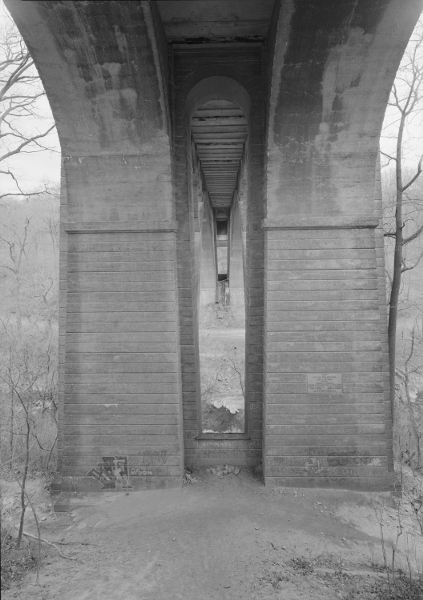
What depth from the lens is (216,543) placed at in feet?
15.0

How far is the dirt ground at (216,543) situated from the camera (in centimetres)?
381

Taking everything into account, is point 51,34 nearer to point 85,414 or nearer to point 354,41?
point 354,41

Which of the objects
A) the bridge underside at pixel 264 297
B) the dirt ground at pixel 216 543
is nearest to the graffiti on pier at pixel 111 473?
the bridge underside at pixel 264 297

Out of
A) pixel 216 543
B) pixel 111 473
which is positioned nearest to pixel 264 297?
pixel 216 543

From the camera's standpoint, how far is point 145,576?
400 centimetres

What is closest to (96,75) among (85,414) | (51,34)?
(51,34)

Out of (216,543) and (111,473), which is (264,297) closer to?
(216,543)

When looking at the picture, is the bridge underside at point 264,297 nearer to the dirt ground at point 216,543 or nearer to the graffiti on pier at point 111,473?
the graffiti on pier at point 111,473

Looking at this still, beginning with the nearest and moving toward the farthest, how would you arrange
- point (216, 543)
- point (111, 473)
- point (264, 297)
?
1. point (216, 543)
2. point (111, 473)
3. point (264, 297)

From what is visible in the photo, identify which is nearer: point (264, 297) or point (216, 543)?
point (216, 543)

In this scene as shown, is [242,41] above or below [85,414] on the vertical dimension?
above

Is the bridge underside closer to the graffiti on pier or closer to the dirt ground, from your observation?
the graffiti on pier

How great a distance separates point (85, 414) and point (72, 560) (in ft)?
6.37

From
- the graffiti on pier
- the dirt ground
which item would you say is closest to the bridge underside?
the graffiti on pier
